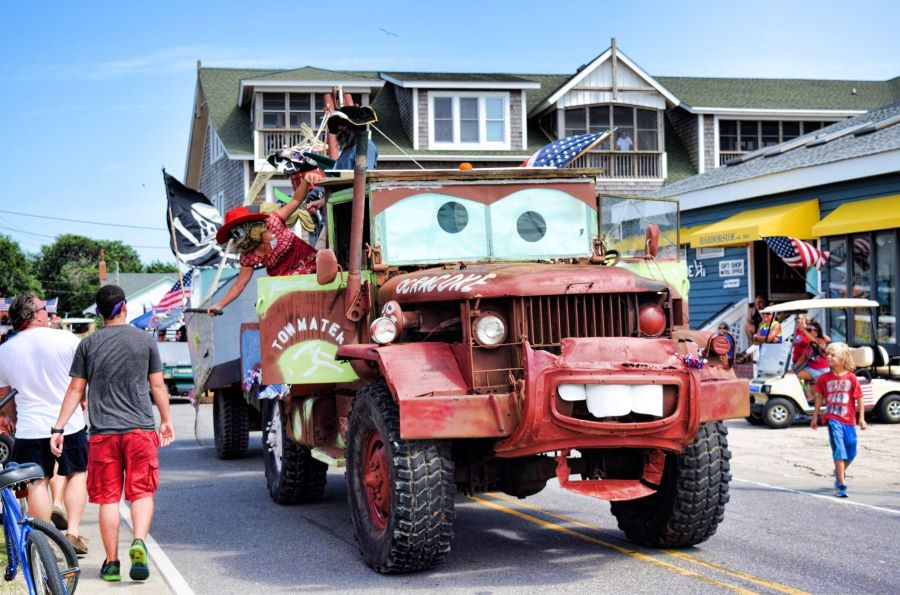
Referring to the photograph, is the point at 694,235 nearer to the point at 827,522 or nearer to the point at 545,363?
the point at 827,522

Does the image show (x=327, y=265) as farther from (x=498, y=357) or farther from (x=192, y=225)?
(x=192, y=225)

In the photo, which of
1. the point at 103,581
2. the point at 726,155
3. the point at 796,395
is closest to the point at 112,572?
the point at 103,581

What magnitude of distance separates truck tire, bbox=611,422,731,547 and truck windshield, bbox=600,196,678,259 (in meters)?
2.02

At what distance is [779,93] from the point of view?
3947cm

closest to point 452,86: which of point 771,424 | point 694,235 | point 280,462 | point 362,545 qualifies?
point 694,235

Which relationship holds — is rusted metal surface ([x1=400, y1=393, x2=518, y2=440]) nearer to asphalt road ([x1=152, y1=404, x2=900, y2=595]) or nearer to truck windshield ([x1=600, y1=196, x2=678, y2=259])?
asphalt road ([x1=152, y1=404, x2=900, y2=595])

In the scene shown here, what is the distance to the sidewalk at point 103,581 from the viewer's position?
7.09 metres

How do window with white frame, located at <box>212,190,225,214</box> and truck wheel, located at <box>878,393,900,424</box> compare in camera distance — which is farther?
window with white frame, located at <box>212,190,225,214</box>

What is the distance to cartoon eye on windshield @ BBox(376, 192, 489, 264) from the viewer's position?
870cm

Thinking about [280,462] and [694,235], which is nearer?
[280,462]

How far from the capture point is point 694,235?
24.1 metres

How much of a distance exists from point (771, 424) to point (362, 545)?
34.7 ft

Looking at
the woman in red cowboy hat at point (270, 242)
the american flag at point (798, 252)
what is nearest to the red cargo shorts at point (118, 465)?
the woman in red cowboy hat at point (270, 242)

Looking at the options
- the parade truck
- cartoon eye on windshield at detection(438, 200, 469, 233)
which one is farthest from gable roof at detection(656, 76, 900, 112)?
cartoon eye on windshield at detection(438, 200, 469, 233)
